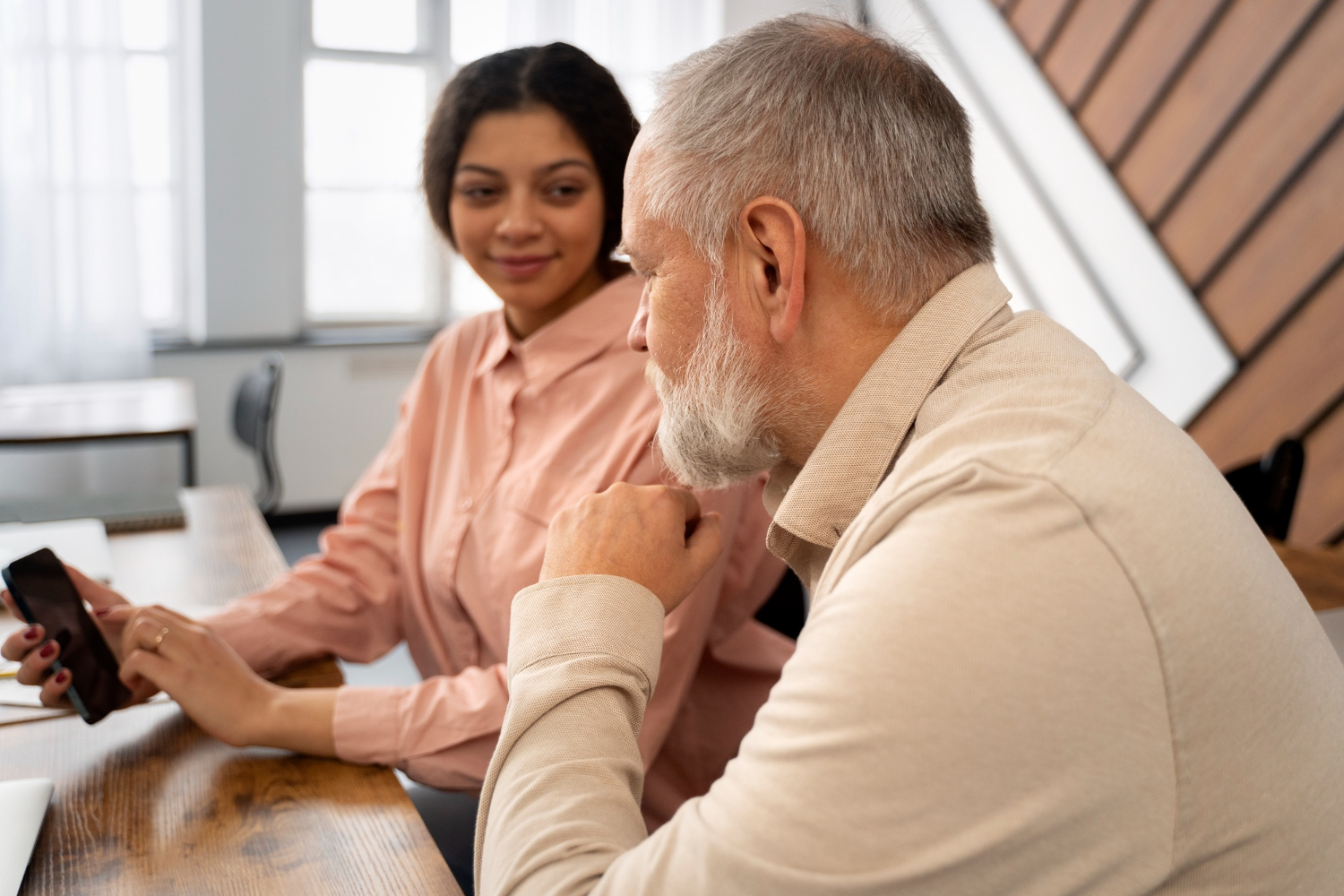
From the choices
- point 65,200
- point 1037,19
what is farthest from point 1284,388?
point 65,200

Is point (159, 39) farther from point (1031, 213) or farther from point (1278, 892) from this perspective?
point (1278, 892)

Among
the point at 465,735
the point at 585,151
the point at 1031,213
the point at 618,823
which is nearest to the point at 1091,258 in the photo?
the point at 1031,213

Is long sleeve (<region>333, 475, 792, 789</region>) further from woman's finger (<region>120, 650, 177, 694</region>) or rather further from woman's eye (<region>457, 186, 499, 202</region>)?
woman's eye (<region>457, 186, 499, 202</region>)

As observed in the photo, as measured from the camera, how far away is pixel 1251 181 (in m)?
3.36

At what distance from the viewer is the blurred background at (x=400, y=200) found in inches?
130

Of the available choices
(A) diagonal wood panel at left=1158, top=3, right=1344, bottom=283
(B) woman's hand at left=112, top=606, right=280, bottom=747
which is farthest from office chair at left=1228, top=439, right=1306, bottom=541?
(A) diagonal wood panel at left=1158, top=3, right=1344, bottom=283

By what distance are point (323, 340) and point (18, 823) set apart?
4.33m

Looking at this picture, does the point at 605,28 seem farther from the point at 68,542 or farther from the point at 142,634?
the point at 142,634

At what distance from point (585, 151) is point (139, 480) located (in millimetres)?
3910

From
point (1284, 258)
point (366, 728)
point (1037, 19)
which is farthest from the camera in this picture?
point (1037, 19)

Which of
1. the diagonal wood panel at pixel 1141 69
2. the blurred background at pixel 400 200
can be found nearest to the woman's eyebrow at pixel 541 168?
the blurred background at pixel 400 200

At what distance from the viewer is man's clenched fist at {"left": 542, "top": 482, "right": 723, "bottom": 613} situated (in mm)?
907

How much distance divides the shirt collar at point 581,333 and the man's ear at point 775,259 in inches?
23.9

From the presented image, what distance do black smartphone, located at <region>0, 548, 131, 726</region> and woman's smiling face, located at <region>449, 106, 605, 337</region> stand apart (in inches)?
26.0
